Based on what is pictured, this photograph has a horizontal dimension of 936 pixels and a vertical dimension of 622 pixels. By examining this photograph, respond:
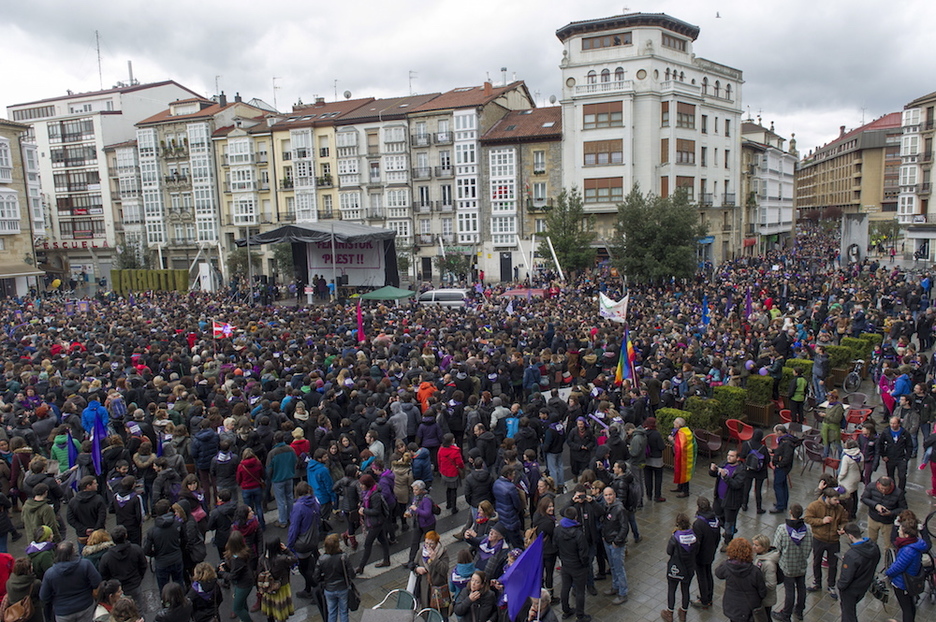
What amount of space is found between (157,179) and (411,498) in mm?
59163

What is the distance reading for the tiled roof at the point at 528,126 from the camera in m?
47.8

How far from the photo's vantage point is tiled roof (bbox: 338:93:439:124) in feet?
169

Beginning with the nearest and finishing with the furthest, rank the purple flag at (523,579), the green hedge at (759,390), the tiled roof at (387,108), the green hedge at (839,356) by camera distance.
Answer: the purple flag at (523,579) < the green hedge at (759,390) < the green hedge at (839,356) < the tiled roof at (387,108)

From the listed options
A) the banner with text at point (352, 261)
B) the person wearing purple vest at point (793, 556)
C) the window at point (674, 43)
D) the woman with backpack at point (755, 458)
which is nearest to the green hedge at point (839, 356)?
the woman with backpack at point (755, 458)

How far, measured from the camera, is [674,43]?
46219 millimetres

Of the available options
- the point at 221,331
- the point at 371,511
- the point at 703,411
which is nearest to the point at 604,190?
the point at 221,331

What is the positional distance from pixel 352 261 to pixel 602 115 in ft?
68.7

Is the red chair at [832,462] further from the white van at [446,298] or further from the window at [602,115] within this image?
the window at [602,115]

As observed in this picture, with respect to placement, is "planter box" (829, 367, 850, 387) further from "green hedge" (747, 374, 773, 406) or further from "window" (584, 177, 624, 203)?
"window" (584, 177, 624, 203)

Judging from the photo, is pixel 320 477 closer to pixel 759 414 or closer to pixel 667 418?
pixel 667 418

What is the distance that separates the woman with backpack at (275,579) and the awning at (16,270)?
47.8 metres

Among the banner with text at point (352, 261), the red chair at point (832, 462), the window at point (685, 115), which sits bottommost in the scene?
the red chair at point (832, 462)

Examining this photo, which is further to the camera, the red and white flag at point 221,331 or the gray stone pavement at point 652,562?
the red and white flag at point 221,331

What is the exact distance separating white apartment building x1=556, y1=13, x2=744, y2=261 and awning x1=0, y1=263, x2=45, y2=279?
3861cm
